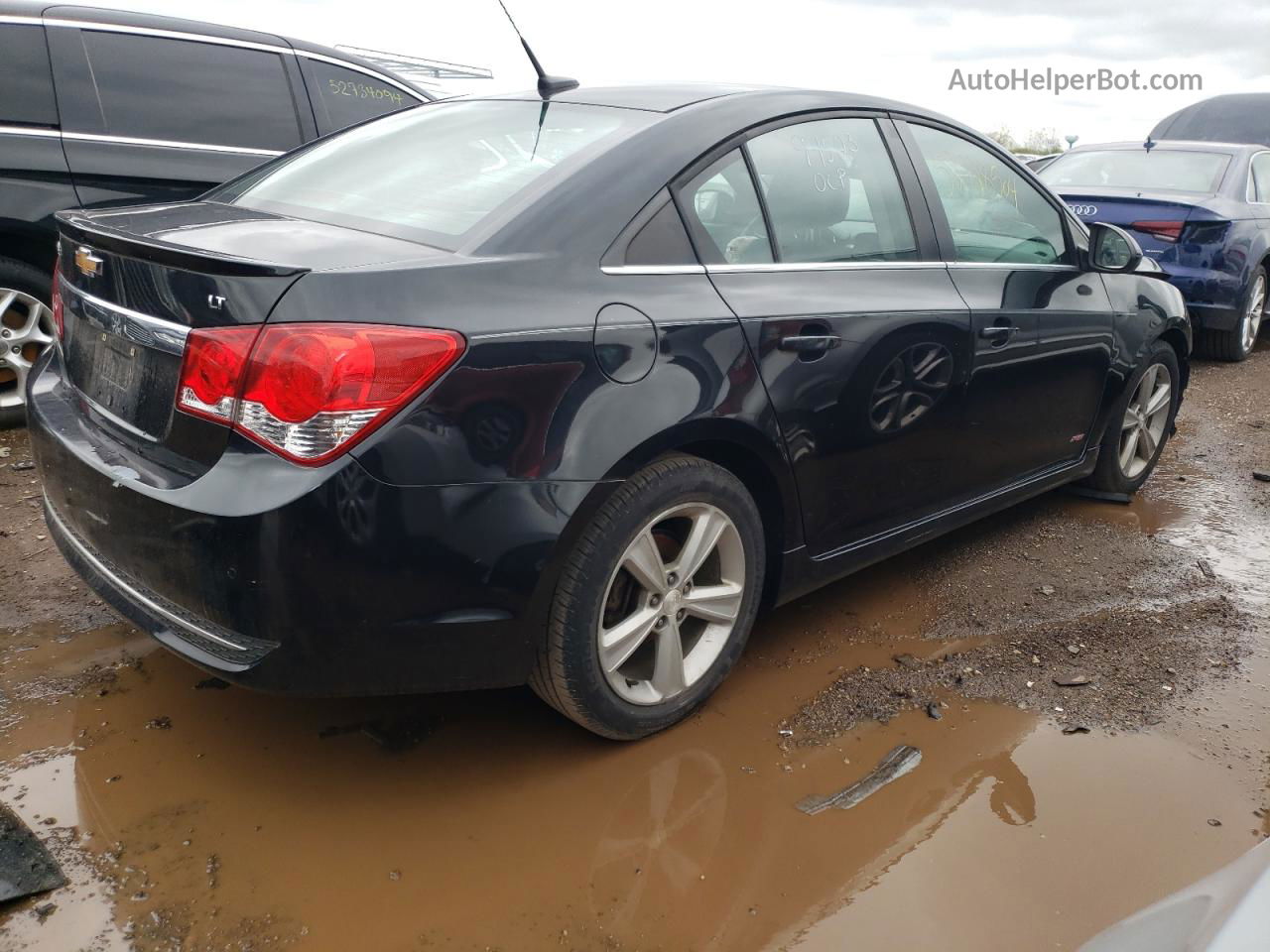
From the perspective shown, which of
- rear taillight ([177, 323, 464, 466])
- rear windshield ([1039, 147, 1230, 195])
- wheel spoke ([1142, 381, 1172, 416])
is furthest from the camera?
rear windshield ([1039, 147, 1230, 195])

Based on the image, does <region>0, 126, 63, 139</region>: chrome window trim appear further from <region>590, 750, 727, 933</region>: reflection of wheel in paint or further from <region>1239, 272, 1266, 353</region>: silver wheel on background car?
<region>1239, 272, 1266, 353</region>: silver wheel on background car

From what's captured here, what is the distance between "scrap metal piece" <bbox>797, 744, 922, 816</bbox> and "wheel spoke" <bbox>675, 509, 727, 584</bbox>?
23.2 inches

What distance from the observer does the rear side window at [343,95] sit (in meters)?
5.36

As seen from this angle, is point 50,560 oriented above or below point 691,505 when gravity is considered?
below

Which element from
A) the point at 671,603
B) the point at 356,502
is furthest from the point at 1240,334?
the point at 356,502

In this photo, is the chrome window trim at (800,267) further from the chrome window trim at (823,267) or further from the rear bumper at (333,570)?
the rear bumper at (333,570)

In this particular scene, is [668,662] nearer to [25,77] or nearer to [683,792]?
[683,792]

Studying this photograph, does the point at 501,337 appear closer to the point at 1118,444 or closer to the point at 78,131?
the point at 1118,444

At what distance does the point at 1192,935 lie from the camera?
1112mm

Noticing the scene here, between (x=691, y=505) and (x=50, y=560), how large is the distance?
2292 millimetres

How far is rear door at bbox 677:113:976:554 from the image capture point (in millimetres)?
2590

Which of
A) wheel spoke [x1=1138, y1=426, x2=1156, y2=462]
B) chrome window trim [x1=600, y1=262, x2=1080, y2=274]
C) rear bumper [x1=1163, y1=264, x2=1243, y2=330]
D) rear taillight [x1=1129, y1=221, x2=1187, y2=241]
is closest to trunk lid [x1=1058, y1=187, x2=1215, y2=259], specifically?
rear taillight [x1=1129, y1=221, x2=1187, y2=241]

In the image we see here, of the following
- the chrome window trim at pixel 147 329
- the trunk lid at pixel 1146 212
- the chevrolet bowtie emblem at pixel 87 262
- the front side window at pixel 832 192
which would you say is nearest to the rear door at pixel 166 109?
the chevrolet bowtie emblem at pixel 87 262

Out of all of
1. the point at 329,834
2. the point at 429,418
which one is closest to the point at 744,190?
the point at 429,418
